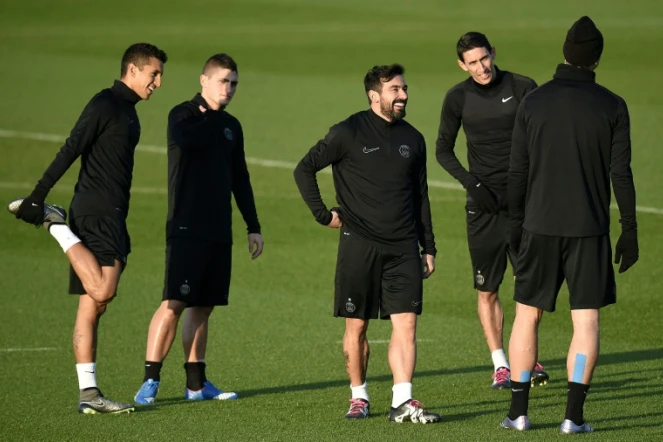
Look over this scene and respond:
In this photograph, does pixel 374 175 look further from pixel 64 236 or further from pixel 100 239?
pixel 64 236

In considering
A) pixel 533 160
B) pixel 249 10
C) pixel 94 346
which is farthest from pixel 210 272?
pixel 249 10

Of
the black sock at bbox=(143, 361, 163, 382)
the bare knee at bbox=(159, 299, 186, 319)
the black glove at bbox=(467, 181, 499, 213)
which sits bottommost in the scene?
the black sock at bbox=(143, 361, 163, 382)

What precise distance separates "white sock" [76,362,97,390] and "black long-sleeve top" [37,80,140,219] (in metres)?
1.00

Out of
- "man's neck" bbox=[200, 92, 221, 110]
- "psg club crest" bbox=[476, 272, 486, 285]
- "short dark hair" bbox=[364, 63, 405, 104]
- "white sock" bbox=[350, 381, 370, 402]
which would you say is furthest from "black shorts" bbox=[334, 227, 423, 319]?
"psg club crest" bbox=[476, 272, 486, 285]

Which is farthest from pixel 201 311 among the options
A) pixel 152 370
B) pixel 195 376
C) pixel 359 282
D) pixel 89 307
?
pixel 359 282

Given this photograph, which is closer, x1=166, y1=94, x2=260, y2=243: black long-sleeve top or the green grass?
the green grass

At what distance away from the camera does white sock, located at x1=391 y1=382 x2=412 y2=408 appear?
9.39 metres

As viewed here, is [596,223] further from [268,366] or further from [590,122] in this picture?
[268,366]

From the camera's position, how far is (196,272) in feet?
33.7

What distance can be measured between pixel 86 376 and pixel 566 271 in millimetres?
3225

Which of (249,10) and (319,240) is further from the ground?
(249,10)

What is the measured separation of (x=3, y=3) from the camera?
4231 centimetres

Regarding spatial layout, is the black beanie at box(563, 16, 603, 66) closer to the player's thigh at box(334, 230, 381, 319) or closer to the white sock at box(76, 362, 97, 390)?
the player's thigh at box(334, 230, 381, 319)

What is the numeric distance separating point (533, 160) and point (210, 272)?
2.65 meters
